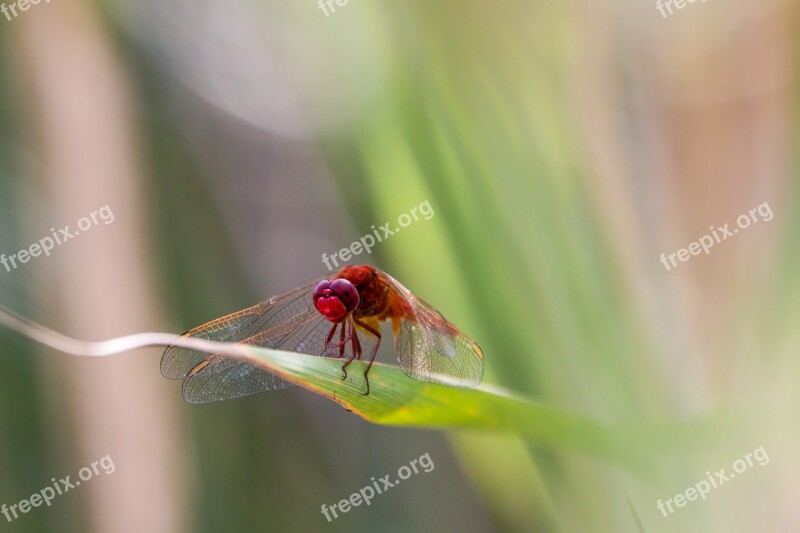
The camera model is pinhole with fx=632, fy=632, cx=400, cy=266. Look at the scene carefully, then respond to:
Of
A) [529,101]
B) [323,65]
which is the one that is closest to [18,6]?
[323,65]

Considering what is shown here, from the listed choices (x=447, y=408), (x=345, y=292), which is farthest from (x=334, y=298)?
(x=447, y=408)

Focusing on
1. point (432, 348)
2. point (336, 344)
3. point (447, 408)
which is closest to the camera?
point (447, 408)

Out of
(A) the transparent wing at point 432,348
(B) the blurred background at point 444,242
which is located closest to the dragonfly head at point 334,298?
(A) the transparent wing at point 432,348

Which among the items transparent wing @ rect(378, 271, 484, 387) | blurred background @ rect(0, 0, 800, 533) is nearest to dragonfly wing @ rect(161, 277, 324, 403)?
transparent wing @ rect(378, 271, 484, 387)

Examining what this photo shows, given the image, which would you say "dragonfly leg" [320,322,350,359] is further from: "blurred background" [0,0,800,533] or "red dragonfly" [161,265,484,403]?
"blurred background" [0,0,800,533]

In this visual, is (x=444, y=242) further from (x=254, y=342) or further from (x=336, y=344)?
(x=254, y=342)

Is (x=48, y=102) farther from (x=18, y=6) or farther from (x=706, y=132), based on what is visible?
(x=706, y=132)
